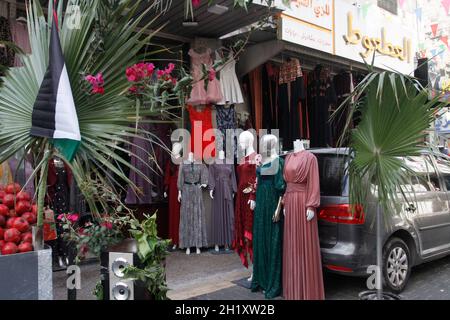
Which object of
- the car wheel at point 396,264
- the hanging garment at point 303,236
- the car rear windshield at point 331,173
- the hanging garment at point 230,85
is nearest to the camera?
the hanging garment at point 303,236

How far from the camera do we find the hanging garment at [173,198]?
22.5ft

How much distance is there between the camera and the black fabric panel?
2381 millimetres

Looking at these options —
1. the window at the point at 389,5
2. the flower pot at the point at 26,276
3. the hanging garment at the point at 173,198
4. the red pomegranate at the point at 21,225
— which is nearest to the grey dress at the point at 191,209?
the hanging garment at the point at 173,198

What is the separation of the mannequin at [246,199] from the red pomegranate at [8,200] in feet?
10.1

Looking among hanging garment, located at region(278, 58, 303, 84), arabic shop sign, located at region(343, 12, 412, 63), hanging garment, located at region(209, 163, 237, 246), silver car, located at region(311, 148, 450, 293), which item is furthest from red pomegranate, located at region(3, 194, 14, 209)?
arabic shop sign, located at region(343, 12, 412, 63)

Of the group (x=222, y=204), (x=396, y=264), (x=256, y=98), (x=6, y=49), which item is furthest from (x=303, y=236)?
(x=6, y=49)

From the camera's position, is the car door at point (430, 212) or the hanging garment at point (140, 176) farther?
the hanging garment at point (140, 176)

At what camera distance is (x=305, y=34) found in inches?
268

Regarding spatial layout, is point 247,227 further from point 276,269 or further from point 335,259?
point 335,259

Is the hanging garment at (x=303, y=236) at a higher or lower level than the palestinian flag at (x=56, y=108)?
lower

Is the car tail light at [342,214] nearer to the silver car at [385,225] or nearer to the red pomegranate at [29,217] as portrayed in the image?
the silver car at [385,225]

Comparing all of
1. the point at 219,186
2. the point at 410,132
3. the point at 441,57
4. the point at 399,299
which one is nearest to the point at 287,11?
the point at 219,186

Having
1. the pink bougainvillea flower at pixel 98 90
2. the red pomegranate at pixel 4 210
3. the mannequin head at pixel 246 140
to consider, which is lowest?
the red pomegranate at pixel 4 210

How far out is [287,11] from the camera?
21.3 feet
